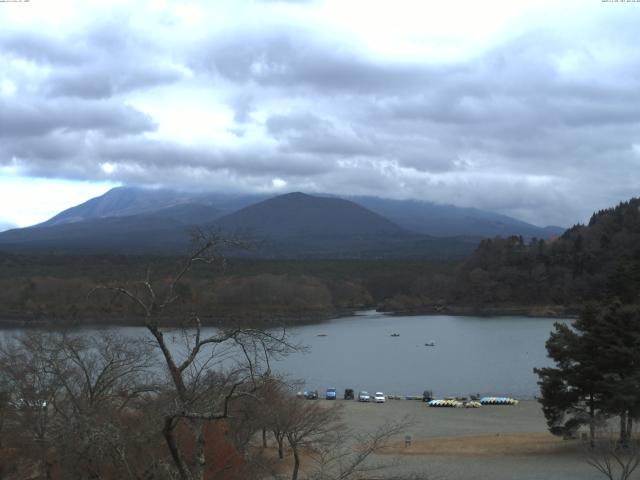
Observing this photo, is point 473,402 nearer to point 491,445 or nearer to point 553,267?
point 491,445

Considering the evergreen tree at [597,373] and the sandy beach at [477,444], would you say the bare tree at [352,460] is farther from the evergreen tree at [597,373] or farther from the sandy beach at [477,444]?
the evergreen tree at [597,373]

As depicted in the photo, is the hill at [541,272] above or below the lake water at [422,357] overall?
above

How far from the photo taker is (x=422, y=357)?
44312 millimetres

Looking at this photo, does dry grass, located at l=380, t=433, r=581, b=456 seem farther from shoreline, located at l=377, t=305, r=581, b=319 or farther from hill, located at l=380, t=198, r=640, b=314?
hill, located at l=380, t=198, r=640, b=314

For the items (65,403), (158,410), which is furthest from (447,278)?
(158,410)

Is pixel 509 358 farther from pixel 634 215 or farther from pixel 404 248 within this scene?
pixel 404 248

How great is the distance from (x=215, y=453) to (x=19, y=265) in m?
72.5

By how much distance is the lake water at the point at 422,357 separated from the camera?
A: 34500mm

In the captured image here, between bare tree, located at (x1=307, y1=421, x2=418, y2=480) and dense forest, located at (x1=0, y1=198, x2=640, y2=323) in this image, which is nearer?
bare tree, located at (x1=307, y1=421, x2=418, y2=480)

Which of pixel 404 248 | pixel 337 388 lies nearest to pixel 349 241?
pixel 404 248

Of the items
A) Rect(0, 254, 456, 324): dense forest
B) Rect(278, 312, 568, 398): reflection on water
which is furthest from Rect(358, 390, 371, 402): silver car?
Rect(0, 254, 456, 324): dense forest

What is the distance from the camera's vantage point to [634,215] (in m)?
84.1

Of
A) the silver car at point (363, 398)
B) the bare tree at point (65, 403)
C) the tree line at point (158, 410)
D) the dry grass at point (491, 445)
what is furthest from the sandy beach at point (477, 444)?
the bare tree at point (65, 403)

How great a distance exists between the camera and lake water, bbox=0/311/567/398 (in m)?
34.5
